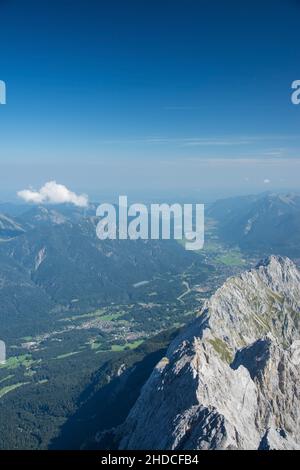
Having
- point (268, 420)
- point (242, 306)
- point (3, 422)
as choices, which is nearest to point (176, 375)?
point (268, 420)

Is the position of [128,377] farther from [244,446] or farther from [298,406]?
[244,446]

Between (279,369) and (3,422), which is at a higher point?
(279,369)

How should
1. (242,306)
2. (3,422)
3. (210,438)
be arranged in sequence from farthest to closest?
1. (3,422)
2. (242,306)
3. (210,438)
